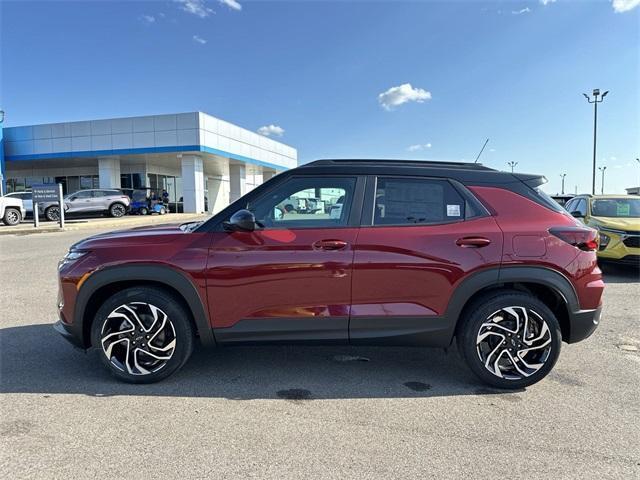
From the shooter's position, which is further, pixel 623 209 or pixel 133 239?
pixel 623 209

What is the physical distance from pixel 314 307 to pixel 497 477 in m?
1.62

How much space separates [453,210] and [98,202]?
81.3 feet

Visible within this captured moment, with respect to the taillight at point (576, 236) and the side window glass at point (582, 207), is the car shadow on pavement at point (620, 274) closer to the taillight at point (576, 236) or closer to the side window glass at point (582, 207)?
the side window glass at point (582, 207)

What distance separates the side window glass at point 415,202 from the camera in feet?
11.1

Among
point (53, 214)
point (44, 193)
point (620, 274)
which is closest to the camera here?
point (620, 274)

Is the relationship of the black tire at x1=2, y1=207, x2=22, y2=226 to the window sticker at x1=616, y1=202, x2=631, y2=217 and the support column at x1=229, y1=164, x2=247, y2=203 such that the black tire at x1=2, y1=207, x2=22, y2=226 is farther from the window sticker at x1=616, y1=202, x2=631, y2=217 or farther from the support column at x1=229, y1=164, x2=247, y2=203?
the window sticker at x1=616, y1=202, x2=631, y2=217

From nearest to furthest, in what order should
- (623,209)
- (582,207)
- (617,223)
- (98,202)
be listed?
1. (617,223)
2. (623,209)
3. (582,207)
4. (98,202)

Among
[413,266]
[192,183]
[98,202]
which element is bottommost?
[413,266]

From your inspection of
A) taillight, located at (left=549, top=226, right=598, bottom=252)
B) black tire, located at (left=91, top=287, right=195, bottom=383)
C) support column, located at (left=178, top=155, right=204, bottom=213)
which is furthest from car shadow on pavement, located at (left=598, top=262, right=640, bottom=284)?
support column, located at (left=178, top=155, right=204, bottom=213)

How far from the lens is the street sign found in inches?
733

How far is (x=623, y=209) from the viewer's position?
8703 millimetres

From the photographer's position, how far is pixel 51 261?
9523mm

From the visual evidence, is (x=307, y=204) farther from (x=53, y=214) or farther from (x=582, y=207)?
(x=53, y=214)

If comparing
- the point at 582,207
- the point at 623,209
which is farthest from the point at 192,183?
the point at 623,209
